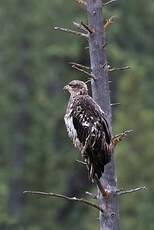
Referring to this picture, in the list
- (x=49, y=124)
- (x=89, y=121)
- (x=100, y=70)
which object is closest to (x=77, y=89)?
(x=100, y=70)

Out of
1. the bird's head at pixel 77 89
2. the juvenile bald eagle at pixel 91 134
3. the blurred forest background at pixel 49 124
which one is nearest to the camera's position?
the juvenile bald eagle at pixel 91 134

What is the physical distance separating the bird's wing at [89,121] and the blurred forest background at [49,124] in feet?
59.4

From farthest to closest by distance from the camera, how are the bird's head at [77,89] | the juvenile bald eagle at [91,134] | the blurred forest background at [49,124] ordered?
the blurred forest background at [49,124] → the bird's head at [77,89] → the juvenile bald eagle at [91,134]

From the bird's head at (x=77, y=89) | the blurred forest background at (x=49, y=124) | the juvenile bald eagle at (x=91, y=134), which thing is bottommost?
the juvenile bald eagle at (x=91, y=134)

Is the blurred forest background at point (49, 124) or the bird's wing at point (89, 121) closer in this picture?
the bird's wing at point (89, 121)

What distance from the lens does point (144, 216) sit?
26.7 m

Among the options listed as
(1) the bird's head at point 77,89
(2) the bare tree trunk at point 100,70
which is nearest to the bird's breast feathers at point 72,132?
(1) the bird's head at point 77,89

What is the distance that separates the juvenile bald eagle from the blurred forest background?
1811 cm

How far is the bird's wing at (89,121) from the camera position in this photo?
27.4ft

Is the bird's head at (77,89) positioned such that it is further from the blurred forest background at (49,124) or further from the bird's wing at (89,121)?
the blurred forest background at (49,124)

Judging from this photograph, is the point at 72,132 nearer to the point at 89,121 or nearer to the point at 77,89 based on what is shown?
the point at 89,121

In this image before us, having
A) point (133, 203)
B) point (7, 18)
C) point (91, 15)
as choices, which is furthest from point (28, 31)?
point (91, 15)

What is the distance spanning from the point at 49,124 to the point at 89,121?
79.1 feet

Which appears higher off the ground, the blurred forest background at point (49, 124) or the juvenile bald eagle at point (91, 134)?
the blurred forest background at point (49, 124)
